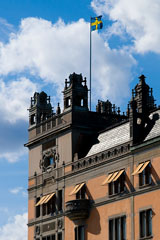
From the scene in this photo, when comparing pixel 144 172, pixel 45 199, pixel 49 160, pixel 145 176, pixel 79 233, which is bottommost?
pixel 79 233

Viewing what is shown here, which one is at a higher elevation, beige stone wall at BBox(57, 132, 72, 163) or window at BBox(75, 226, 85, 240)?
beige stone wall at BBox(57, 132, 72, 163)

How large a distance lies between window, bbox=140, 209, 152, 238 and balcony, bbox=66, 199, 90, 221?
1011 cm

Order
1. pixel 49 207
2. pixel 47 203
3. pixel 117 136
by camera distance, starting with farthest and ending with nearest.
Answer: pixel 47 203 < pixel 49 207 < pixel 117 136

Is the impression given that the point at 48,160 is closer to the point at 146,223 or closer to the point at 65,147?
the point at 65,147

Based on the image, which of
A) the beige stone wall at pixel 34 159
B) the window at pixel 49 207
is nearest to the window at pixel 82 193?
the window at pixel 49 207

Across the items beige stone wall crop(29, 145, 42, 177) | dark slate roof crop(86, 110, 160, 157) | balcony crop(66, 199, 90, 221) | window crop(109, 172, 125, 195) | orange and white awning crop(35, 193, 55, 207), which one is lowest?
balcony crop(66, 199, 90, 221)

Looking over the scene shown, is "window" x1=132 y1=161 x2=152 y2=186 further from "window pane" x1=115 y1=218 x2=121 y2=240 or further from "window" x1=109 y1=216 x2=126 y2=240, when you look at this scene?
"window pane" x1=115 y1=218 x2=121 y2=240

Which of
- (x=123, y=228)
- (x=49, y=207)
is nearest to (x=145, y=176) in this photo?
(x=123, y=228)

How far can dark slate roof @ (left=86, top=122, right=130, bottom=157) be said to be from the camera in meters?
84.6

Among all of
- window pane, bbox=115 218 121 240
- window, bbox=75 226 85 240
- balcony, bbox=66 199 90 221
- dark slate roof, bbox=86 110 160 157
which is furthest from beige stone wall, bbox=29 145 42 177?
window pane, bbox=115 218 121 240

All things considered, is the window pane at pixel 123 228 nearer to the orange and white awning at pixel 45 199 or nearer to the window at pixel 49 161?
the orange and white awning at pixel 45 199

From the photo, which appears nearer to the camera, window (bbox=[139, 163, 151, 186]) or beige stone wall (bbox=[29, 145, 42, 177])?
window (bbox=[139, 163, 151, 186])

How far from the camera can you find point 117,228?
81438 millimetres

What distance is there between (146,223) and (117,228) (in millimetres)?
5210
